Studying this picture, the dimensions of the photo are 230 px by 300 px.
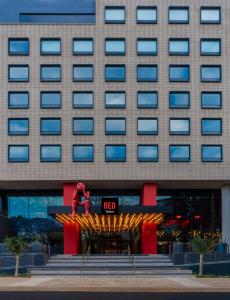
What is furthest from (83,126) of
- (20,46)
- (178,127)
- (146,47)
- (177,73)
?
(177,73)

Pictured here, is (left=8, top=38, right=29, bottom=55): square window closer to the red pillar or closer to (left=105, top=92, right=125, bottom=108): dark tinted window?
(left=105, top=92, right=125, bottom=108): dark tinted window

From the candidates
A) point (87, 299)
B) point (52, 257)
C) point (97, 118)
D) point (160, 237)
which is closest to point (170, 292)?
point (87, 299)

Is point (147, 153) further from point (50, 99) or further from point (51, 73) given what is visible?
point (51, 73)

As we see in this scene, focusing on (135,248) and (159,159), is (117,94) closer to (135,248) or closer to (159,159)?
(159,159)

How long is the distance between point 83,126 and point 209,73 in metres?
12.6

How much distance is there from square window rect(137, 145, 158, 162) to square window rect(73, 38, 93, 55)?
9959 millimetres

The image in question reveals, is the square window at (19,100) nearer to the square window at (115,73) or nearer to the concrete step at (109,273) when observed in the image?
the square window at (115,73)

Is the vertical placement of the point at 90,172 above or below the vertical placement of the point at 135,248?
above

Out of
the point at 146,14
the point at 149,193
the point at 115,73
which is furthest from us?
the point at 149,193

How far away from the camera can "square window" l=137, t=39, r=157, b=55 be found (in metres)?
59.1

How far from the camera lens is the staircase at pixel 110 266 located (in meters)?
46.2

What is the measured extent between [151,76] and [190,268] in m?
18.8

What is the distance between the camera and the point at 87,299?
25953 millimetres

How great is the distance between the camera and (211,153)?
58.7 metres
